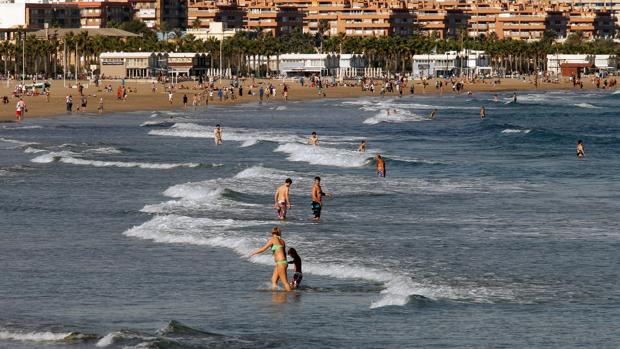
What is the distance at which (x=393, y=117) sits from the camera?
94188mm

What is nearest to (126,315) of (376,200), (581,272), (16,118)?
(581,272)

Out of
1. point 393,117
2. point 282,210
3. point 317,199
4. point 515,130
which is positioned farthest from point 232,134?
point 317,199

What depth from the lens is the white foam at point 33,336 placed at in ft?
67.7

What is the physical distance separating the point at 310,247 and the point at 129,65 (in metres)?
161

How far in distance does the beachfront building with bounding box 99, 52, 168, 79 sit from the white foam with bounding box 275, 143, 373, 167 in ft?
418

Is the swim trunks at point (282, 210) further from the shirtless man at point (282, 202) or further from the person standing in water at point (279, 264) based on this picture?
the person standing in water at point (279, 264)

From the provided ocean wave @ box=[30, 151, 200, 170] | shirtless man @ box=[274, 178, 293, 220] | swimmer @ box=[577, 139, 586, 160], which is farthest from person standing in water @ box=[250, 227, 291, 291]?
swimmer @ box=[577, 139, 586, 160]

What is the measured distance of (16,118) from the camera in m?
84.5

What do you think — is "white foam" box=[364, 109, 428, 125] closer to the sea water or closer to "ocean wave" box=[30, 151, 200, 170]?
the sea water

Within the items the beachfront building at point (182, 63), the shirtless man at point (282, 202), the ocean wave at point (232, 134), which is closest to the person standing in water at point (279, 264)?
the shirtless man at point (282, 202)

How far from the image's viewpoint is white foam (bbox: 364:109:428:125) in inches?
3548

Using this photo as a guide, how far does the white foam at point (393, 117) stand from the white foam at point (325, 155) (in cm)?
2747

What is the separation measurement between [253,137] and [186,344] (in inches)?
2001

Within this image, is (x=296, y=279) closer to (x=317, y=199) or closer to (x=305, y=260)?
(x=305, y=260)
